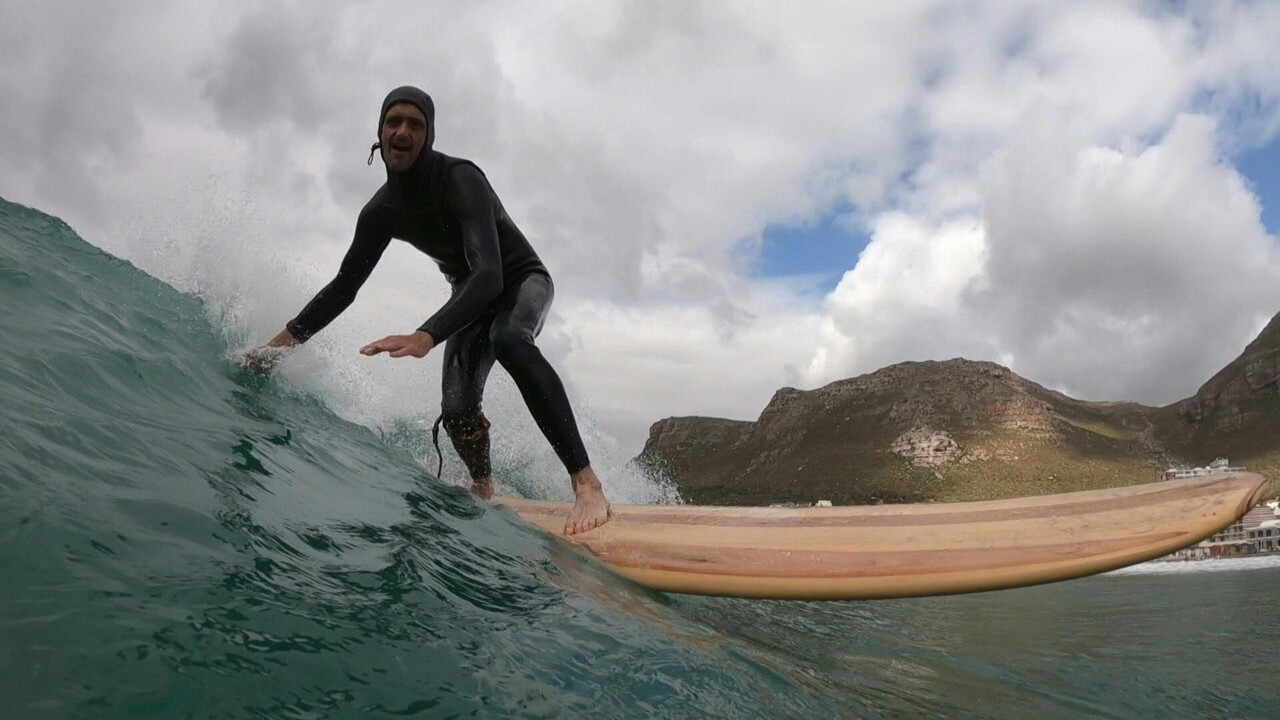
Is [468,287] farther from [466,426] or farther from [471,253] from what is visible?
[466,426]

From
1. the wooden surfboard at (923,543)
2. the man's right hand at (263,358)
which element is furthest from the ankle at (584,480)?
the man's right hand at (263,358)

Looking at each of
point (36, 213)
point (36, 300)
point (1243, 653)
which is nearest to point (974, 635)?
point (1243, 653)

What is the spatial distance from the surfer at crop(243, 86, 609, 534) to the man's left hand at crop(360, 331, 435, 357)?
1.1 inches

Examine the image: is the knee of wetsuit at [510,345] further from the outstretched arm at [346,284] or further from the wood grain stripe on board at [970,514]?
the wood grain stripe on board at [970,514]

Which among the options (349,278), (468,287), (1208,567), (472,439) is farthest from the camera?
(1208,567)

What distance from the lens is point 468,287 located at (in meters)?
3.88

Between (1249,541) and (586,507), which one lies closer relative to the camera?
(586,507)

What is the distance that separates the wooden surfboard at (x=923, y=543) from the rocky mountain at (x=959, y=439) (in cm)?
7741

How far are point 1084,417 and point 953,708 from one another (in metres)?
146

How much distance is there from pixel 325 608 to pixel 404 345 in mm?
1409

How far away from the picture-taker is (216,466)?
131 inches

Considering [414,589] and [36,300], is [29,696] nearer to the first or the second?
[414,589]

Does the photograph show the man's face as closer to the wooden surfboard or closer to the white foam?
the wooden surfboard

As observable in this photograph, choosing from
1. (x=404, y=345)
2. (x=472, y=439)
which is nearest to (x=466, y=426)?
(x=472, y=439)
